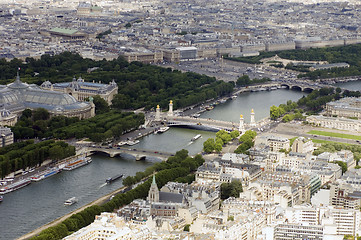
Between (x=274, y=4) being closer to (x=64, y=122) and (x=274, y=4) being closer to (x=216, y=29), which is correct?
(x=216, y=29)

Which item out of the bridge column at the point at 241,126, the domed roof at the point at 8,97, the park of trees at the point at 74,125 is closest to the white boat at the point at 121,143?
the park of trees at the point at 74,125

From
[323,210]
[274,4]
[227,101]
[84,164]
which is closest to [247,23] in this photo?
[274,4]

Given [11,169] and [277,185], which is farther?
[11,169]

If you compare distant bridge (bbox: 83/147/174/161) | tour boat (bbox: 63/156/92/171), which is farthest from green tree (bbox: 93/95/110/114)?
tour boat (bbox: 63/156/92/171)

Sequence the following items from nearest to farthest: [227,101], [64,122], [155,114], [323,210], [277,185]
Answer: [323,210] → [277,185] → [64,122] → [155,114] → [227,101]

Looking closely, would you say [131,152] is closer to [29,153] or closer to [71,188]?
[29,153]

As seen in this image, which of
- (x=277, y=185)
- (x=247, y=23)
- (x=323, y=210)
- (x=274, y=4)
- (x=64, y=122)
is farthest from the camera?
(x=274, y=4)

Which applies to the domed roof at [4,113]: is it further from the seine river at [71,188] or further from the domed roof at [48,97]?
the seine river at [71,188]
